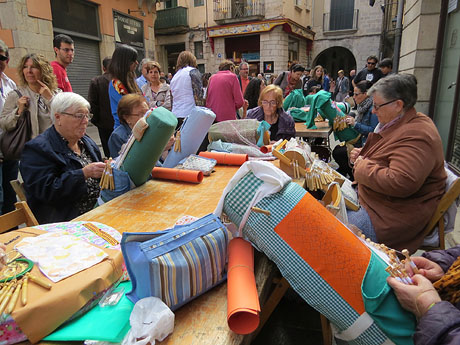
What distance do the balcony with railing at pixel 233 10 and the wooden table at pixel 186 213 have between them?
1820cm

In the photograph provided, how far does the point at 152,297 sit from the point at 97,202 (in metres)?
1.35

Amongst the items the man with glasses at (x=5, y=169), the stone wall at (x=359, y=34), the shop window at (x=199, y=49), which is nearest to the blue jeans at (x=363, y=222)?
the man with glasses at (x=5, y=169)

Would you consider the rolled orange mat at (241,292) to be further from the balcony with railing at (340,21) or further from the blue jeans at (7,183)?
the balcony with railing at (340,21)

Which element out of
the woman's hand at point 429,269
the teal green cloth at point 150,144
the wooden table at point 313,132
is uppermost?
the teal green cloth at point 150,144

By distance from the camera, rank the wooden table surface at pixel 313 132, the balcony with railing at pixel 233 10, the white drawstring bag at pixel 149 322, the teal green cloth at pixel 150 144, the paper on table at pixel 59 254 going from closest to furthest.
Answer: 1. the white drawstring bag at pixel 149 322
2. the paper on table at pixel 59 254
3. the teal green cloth at pixel 150 144
4. the wooden table surface at pixel 313 132
5. the balcony with railing at pixel 233 10

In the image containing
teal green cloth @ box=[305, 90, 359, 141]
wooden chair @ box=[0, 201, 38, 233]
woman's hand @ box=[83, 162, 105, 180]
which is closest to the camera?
wooden chair @ box=[0, 201, 38, 233]

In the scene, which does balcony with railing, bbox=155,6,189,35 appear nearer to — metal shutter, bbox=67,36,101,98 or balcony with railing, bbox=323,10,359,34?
balcony with railing, bbox=323,10,359,34

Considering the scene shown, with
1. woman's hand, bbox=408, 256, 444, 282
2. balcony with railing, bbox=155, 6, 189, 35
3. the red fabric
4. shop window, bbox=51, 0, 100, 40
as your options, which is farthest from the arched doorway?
woman's hand, bbox=408, 256, 444, 282

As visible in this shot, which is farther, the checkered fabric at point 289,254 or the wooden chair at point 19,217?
the wooden chair at point 19,217

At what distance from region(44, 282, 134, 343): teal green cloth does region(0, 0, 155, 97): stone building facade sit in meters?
8.49

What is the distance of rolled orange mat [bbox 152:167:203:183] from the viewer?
228cm

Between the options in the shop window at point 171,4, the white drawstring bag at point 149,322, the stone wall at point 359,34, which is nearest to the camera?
the white drawstring bag at point 149,322

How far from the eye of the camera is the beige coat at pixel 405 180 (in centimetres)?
194

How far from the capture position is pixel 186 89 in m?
4.34
